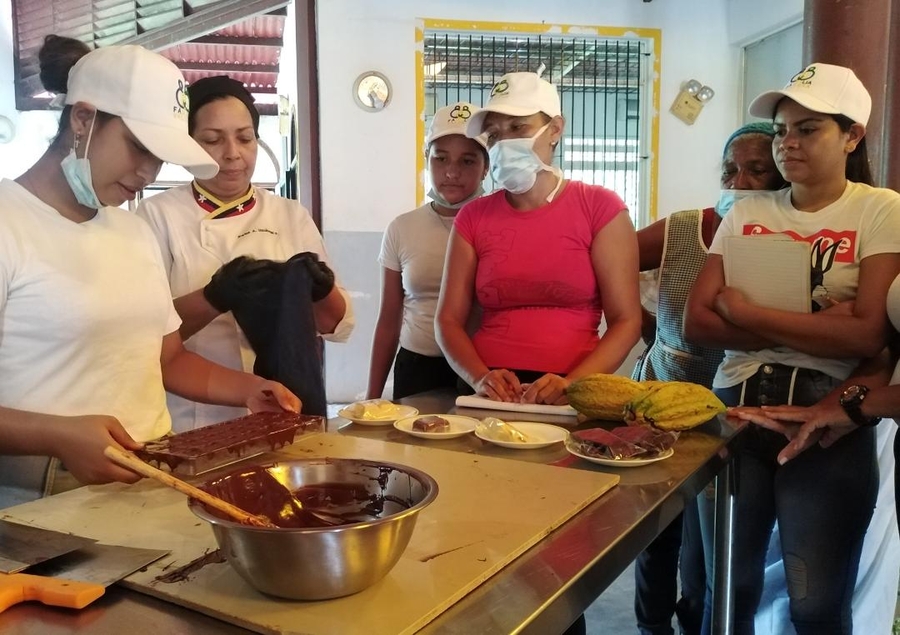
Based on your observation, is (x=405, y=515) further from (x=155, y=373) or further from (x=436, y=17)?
(x=436, y=17)

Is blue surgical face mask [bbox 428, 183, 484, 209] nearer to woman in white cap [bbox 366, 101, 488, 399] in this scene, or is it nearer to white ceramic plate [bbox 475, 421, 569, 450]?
woman in white cap [bbox 366, 101, 488, 399]

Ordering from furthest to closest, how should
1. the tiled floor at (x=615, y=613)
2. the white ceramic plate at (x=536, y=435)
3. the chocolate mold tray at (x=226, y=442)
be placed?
→ the tiled floor at (x=615, y=613) → the white ceramic plate at (x=536, y=435) → the chocolate mold tray at (x=226, y=442)

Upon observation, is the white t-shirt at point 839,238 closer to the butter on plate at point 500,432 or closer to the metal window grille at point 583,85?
the butter on plate at point 500,432

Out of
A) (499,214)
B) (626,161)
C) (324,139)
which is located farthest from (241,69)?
(499,214)

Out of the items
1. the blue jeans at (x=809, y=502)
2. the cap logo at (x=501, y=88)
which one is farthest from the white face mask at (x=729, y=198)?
the cap logo at (x=501, y=88)

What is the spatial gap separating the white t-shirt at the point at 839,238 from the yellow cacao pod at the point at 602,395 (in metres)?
0.37

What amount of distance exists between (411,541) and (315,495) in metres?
0.12

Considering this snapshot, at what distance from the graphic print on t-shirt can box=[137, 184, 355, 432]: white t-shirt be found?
1.07 metres

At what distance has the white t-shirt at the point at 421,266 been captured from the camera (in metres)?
2.22

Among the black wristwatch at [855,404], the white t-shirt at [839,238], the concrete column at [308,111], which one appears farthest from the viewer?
the concrete column at [308,111]

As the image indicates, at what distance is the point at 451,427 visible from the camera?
1.38m

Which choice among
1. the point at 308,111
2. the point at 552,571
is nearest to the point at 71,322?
the point at 552,571

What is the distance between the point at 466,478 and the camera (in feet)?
3.53

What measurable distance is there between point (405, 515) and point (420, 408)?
992mm
